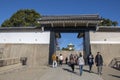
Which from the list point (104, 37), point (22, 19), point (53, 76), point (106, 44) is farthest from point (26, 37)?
point (22, 19)

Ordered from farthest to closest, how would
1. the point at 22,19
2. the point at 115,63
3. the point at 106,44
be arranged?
the point at 22,19, the point at 106,44, the point at 115,63

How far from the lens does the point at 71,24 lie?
24.8 metres

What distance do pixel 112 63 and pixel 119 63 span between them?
5.77 feet

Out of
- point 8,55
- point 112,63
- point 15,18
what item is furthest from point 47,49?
point 15,18

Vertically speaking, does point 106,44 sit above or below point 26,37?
below

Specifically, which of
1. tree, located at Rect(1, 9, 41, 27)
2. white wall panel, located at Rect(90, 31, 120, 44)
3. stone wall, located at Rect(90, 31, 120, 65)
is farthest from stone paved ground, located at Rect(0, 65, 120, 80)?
tree, located at Rect(1, 9, 41, 27)

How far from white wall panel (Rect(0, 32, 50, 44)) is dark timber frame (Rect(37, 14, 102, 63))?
754 millimetres

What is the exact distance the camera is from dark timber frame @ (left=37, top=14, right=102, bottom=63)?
24.1 metres

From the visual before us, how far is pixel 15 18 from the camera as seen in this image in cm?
4612

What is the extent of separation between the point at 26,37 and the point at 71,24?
5.92 meters

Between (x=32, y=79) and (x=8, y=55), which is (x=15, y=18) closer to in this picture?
(x=8, y=55)

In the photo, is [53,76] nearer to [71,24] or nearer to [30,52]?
[71,24]

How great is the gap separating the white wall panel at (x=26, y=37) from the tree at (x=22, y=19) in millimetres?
18536

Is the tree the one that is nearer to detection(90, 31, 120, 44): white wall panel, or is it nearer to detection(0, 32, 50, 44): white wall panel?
detection(0, 32, 50, 44): white wall panel
